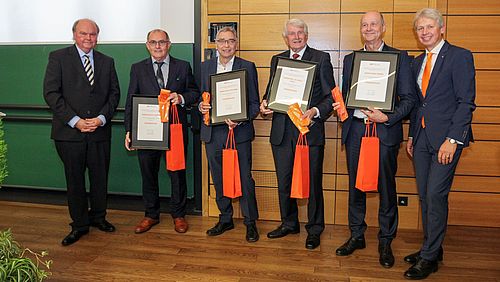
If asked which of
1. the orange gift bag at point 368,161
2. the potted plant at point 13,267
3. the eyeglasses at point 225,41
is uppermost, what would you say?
the eyeglasses at point 225,41

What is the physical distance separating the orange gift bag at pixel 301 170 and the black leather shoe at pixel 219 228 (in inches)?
29.6

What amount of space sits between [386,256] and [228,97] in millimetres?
1653

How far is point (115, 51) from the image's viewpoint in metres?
4.52

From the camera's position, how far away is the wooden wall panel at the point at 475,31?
12.9ft

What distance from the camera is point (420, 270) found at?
307 centimetres

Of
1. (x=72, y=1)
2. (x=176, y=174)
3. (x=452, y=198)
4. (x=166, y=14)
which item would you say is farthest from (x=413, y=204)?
(x=72, y=1)

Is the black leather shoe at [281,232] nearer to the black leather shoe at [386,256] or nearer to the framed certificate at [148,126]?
the black leather shoe at [386,256]

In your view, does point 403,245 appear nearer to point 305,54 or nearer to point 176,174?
point 305,54

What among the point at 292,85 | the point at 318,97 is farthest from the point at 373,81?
the point at 292,85

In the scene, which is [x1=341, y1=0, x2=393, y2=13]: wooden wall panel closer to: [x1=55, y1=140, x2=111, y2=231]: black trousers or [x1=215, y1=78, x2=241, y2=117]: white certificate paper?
[x1=215, y1=78, x2=241, y2=117]: white certificate paper

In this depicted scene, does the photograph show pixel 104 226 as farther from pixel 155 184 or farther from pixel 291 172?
pixel 291 172

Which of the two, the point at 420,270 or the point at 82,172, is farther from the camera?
the point at 82,172

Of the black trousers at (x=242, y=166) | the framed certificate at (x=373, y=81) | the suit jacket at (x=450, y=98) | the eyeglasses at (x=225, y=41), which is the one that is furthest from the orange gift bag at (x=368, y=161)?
the eyeglasses at (x=225, y=41)

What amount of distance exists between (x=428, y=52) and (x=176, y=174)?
7.22 ft
